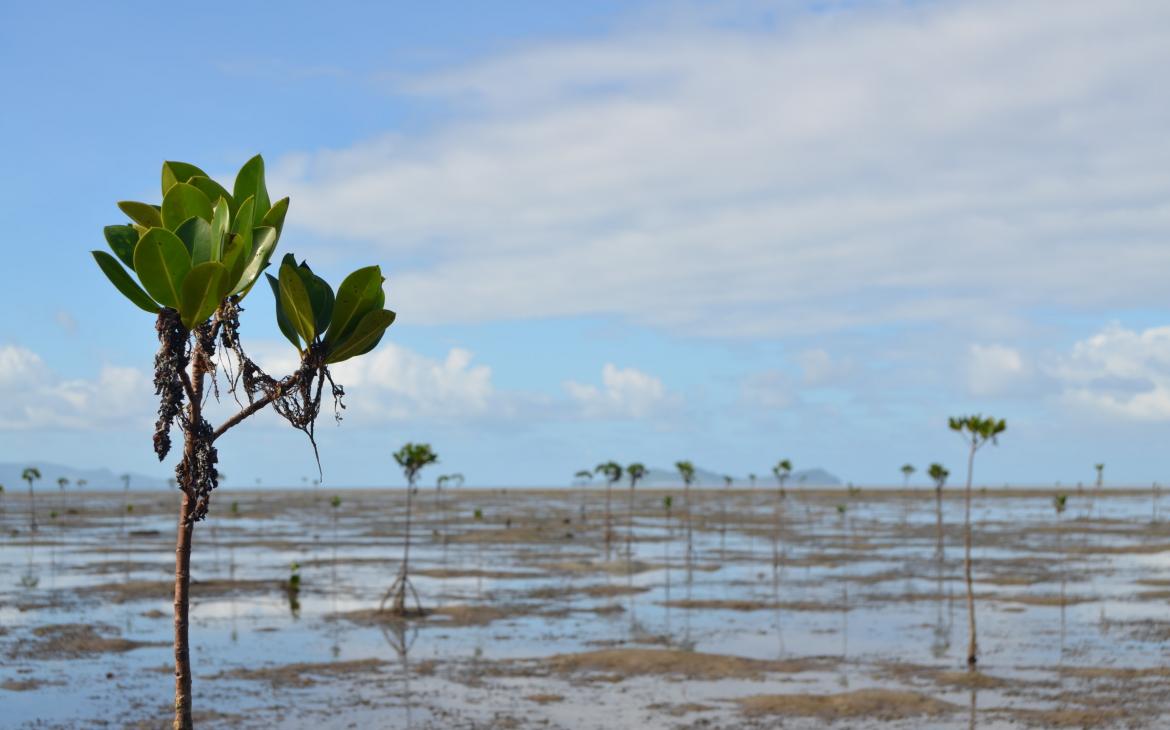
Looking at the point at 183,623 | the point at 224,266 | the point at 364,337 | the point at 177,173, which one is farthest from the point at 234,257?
the point at 183,623

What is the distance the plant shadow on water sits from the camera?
20516 millimetres

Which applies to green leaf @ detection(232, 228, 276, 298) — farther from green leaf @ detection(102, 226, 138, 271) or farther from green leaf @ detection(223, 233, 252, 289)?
green leaf @ detection(102, 226, 138, 271)

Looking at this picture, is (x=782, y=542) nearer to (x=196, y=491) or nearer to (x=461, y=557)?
(x=461, y=557)

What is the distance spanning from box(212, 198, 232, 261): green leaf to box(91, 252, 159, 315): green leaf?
→ 58cm

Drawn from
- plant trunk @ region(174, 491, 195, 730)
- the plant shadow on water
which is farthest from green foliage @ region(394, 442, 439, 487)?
plant trunk @ region(174, 491, 195, 730)

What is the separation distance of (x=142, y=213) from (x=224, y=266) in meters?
0.98

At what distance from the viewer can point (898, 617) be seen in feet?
103

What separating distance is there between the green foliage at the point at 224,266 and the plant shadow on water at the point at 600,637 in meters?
14.4

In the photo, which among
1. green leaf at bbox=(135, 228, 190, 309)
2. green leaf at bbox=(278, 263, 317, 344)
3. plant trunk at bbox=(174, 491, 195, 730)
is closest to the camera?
green leaf at bbox=(135, 228, 190, 309)

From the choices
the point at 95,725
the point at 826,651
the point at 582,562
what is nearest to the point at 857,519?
the point at 582,562

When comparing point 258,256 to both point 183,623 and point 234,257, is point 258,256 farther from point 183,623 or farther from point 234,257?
point 183,623

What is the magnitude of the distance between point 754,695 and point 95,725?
41.5 feet

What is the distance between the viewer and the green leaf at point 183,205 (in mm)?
6531

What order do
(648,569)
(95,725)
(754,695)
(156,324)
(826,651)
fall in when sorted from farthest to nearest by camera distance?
(648,569)
(826,651)
(754,695)
(95,725)
(156,324)
